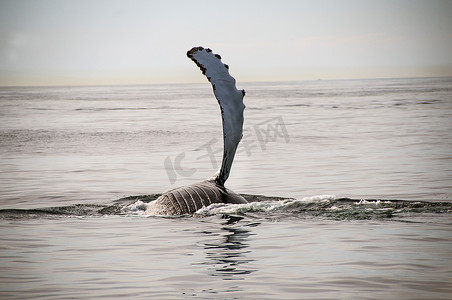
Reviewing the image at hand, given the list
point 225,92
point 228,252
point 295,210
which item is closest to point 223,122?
point 225,92

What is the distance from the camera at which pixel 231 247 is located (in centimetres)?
861

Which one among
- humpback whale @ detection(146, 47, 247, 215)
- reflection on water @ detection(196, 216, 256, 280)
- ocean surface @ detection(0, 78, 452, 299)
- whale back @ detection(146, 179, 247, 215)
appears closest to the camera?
ocean surface @ detection(0, 78, 452, 299)

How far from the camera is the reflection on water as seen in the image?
7480mm

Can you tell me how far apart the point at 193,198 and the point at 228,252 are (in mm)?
2249

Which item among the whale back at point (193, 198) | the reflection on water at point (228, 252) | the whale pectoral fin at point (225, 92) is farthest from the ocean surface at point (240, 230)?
the whale pectoral fin at point (225, 92)

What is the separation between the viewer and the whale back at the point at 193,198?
10414 millimetres

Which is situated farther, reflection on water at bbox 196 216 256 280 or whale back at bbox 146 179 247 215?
whale back at bbox 146 179 247 215

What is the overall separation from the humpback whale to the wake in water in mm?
157

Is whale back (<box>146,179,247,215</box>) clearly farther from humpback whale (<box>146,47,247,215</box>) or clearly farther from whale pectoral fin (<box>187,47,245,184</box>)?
whale pectoral fin (<box>187,47,245,184</box>)

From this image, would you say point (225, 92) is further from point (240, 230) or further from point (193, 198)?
point (240, 230)

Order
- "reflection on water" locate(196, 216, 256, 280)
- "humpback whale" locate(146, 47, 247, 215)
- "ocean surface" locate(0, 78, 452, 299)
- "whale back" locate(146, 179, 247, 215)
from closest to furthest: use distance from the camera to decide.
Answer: "ocean surface" locate(0, 78, 452, 299), "reflection on water" locate(196, 216, 256, 280), "humpback whale" locate(146, 47, 247, 215), "whale back" locate(146, 179, 247, 215)

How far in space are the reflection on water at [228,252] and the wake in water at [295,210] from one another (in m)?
0.57

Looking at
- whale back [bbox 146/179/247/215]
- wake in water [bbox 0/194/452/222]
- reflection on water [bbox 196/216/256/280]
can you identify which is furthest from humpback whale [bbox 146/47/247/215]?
reflection on water [bbox 196/216/256/280]

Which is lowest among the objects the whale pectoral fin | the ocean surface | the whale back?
the ocean surface
